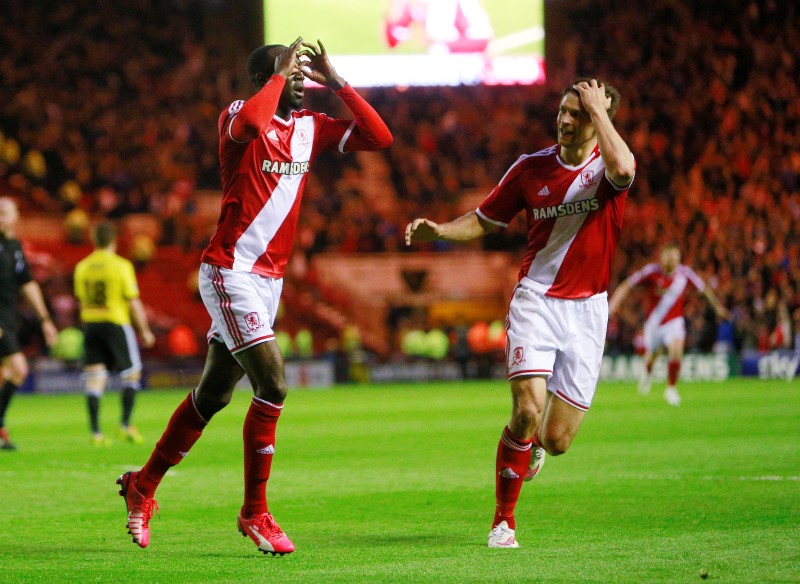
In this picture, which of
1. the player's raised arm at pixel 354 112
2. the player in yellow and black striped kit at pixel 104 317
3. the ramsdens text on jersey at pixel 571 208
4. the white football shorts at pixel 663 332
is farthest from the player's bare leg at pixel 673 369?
the player's raised arm at pixel 354 112

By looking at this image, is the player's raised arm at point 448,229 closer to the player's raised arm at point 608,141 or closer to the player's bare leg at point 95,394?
the player's raised arm at point 608,141

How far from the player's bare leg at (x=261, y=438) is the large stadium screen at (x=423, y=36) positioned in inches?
1043

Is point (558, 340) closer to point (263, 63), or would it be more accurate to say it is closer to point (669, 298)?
point (263, 63)

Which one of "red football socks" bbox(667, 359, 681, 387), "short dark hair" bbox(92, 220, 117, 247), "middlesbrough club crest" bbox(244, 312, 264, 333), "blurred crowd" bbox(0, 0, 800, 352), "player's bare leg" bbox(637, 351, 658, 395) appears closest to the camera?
"middlesbrough club crest" bbox(244, 312, 264, 333)

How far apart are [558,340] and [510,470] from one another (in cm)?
74

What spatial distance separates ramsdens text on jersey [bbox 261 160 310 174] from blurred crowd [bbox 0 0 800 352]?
22.0 meters

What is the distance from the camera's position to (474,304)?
29.3 meters

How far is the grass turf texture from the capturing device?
545 centimetres

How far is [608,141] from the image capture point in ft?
20.0

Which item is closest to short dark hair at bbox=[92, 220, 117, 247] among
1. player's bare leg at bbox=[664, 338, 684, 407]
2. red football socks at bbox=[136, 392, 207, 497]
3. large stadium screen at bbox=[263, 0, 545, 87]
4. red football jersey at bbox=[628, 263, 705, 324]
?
red football socks at bbox=[136, 392, 207, 497]

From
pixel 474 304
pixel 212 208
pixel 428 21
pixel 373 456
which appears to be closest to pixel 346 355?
pixel 474 304

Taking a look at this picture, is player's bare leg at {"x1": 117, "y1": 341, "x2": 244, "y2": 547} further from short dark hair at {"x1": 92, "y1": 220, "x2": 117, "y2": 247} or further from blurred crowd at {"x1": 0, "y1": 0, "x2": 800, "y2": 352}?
blurred crowd at {"x1": 0, "y1": 0, "x2": 800, "y2": 352}

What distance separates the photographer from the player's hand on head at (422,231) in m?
6.25

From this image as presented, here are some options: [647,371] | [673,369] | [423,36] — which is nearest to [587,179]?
[673,369]
